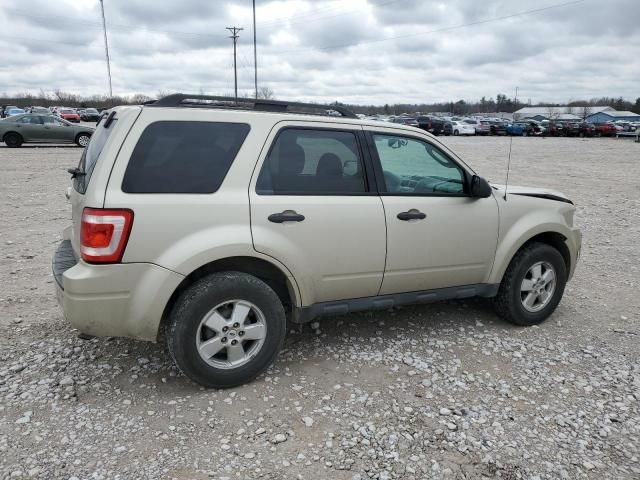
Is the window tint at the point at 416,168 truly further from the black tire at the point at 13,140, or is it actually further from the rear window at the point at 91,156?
the black tire at the point at 13,140

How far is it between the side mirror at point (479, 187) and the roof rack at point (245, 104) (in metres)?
1.12

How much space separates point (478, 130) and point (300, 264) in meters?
46.0

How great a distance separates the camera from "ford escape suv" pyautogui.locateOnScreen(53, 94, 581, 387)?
3127mm

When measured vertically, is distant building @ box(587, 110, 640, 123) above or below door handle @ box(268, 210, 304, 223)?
above

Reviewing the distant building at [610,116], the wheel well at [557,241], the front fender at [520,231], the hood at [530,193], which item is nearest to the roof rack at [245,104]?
the hood at [530,193]

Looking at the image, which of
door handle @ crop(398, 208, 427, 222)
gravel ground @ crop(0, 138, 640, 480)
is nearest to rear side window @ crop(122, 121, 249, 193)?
door handle @ crop(398, 208, 427, 222)

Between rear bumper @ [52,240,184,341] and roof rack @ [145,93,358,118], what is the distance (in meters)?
1.10

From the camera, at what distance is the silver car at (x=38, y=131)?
2158 centimetres

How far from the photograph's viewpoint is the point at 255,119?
11.5 feet

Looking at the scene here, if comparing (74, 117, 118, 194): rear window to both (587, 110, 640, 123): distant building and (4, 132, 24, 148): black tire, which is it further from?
(587, 110, 640, 123): distant building

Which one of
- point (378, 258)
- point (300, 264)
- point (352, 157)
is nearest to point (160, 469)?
point (300, 264)

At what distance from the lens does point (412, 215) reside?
392 centimetres

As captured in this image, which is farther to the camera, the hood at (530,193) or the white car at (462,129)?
the white car at (462,129)

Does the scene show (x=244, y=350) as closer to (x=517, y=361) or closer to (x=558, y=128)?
(x=517, y=361)
